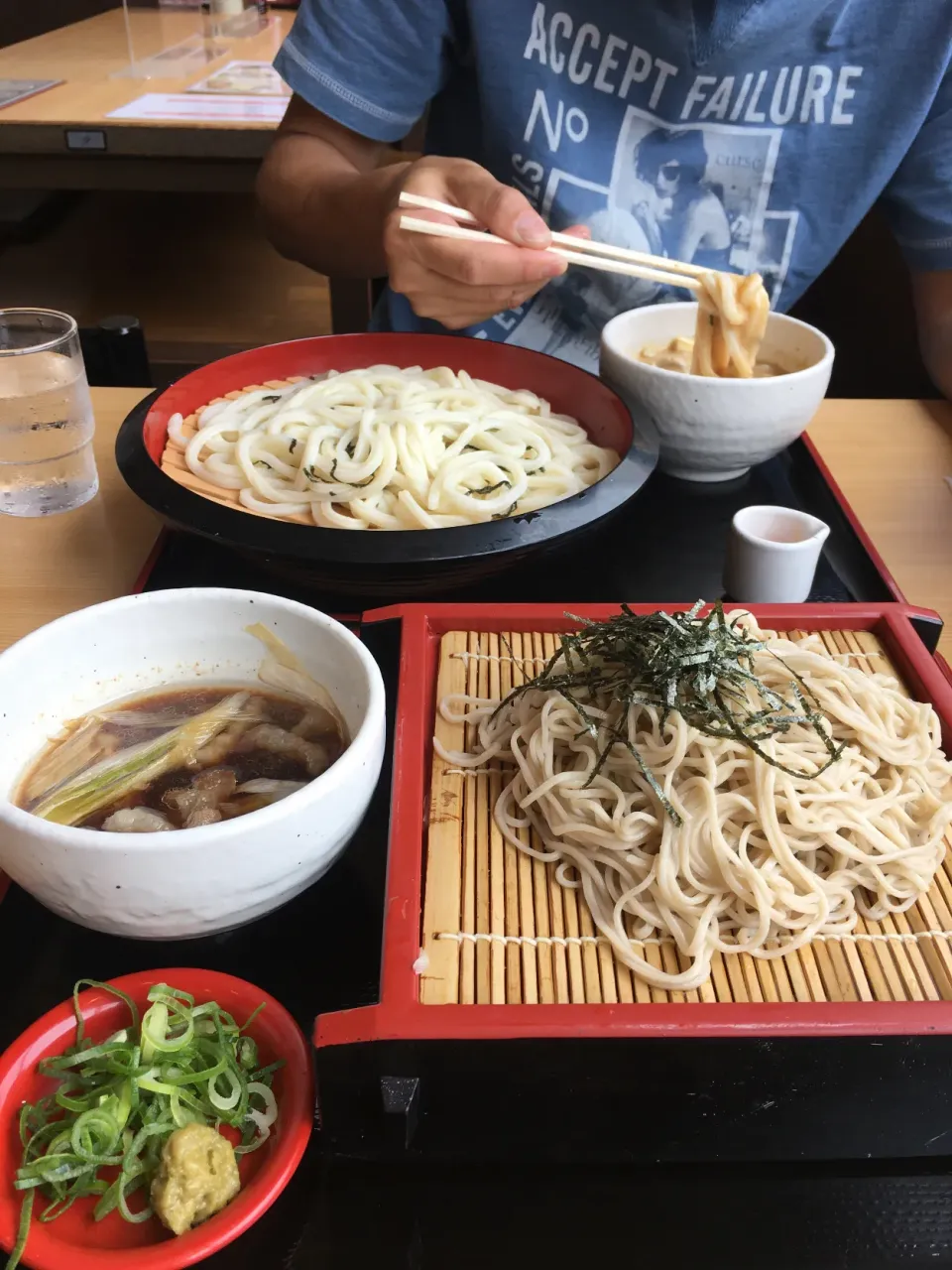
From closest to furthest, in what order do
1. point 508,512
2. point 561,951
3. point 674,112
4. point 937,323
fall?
point 561,951 < point 508,512 < point 674,112 < point 937,323

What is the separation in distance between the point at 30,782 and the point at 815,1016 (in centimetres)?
68

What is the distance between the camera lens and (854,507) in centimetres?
161

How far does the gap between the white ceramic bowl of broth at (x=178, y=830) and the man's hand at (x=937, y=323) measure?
59.8 inches

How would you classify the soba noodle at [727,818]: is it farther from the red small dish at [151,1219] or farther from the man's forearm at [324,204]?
the man's forearm at [324,204]

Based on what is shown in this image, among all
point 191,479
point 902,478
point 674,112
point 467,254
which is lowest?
point 902,478

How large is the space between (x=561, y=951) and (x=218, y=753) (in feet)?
1.23

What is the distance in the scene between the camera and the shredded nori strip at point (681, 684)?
945 mm

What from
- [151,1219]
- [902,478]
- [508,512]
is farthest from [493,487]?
[151,1219]

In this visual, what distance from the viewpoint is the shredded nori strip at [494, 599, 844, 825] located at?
0.94 m

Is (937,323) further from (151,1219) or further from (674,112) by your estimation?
(151,1219)

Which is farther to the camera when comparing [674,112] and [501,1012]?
[674,112]

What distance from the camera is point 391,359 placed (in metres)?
1.78

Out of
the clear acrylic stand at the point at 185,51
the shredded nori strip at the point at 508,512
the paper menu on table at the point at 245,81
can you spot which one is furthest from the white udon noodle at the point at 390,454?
the clear acrylic stand at the point at 185,51

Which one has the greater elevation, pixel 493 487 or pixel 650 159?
pixel 650 159
